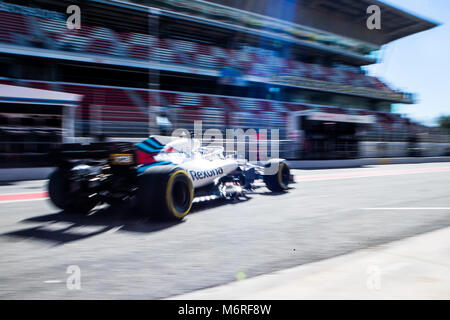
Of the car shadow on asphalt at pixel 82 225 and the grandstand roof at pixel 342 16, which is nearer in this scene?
the car shadow on asphalt at pixel 82 225

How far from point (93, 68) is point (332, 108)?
69.3 ft

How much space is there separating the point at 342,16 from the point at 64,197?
32.9 m

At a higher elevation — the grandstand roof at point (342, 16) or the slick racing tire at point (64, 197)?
the grandstand roof at point (342, 16)

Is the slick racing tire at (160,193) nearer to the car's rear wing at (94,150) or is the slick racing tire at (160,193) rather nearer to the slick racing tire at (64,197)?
the car's rear wing at (94,150)

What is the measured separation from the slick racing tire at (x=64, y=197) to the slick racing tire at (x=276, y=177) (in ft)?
11.4

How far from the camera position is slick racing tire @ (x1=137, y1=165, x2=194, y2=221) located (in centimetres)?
388

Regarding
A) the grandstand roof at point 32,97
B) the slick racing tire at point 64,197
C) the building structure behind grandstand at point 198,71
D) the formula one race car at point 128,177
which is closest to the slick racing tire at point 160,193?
the formula one race car at point 128,177

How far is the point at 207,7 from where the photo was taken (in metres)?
23.1

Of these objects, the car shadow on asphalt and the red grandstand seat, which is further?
the red grandstand seat

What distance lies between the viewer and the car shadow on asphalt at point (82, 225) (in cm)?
345

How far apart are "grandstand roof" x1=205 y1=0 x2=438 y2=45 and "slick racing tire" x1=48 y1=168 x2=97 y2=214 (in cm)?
2248

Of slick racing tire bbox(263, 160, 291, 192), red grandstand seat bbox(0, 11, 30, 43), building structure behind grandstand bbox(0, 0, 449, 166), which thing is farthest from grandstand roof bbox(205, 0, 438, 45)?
slick racing tire bbox(263, 160, 291, 192)

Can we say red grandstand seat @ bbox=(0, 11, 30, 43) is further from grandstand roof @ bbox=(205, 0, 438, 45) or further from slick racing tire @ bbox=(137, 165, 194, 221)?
slick racing tire @ bbox=(137, 165, 194, 221)

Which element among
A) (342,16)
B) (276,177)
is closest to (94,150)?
(276,177)
